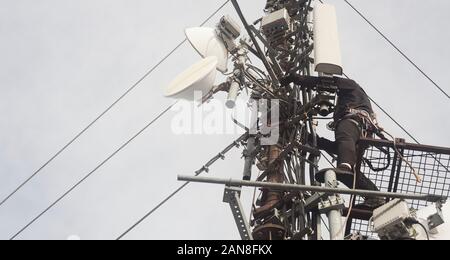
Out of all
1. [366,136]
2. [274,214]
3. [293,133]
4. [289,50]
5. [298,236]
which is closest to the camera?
[298,236]

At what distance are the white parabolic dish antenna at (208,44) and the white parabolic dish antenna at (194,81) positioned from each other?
0.73 m

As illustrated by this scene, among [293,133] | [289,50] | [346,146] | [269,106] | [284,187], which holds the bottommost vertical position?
[284,187]

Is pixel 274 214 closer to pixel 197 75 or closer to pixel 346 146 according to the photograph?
pixel 346 146

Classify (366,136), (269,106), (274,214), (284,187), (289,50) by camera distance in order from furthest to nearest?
1. (289,50)
2. (269,106)
3. (366,136)
4. (274,214)
5. (284,187)

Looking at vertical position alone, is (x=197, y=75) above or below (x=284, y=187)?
above

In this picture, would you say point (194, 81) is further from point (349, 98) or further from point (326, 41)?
point (349, 98)

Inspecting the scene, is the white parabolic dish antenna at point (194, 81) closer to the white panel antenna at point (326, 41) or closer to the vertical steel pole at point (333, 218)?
the white panel antenna at point (326, 41)

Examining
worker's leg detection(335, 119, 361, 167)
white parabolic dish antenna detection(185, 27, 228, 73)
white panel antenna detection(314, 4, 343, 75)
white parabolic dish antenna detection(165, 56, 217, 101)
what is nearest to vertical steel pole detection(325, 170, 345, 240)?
worker's leg detection(335, 119, 361, 167)

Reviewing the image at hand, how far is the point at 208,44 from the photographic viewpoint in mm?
10516

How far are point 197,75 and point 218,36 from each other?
1532 mm

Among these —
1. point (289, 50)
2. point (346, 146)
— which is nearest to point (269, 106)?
point (289, 50)

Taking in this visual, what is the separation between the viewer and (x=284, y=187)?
6.28 m

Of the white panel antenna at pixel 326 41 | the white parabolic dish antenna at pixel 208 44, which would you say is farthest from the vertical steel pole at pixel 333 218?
the white parabolic dish antenna at pixel 208 44

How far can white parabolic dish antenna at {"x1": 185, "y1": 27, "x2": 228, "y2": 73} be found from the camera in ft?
34.2
